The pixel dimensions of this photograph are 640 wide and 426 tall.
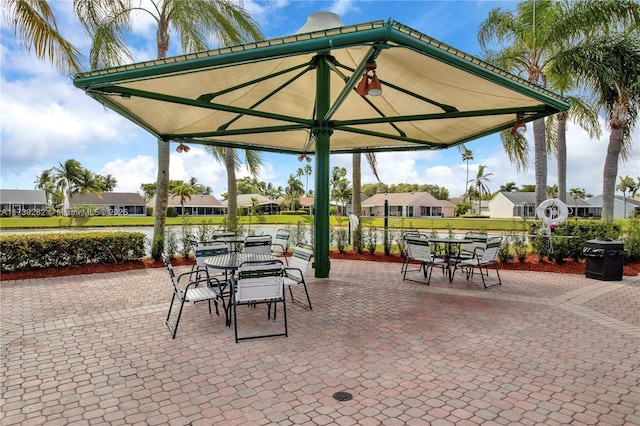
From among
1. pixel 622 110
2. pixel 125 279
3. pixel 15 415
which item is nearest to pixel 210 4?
pixel 125 279

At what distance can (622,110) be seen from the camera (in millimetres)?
12289

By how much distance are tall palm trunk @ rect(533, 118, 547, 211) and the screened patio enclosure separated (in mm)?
4293

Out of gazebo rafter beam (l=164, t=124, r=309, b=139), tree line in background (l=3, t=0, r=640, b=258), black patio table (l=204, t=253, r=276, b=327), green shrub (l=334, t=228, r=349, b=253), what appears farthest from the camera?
green shrub (l=334, t=228, r=349, b=253)

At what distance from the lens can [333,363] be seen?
3.56 meters

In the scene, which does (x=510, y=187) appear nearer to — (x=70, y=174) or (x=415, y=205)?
(x=415, y=205)

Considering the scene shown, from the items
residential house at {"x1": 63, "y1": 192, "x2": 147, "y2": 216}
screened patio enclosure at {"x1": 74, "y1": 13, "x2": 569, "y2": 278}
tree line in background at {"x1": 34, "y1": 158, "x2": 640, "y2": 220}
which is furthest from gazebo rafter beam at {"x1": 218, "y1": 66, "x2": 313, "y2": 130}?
residential house at {"x1": 63, "y1": 192, "x2": 147, "y2": 216}

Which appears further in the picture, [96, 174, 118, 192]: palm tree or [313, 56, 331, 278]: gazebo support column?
[96, 174, 118, 192]: palm tree

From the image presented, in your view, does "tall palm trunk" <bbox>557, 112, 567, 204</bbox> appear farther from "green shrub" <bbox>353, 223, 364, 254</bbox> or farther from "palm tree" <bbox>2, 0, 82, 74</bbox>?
"palm tree" <bbox>2, 0, 82, 74</bbox>

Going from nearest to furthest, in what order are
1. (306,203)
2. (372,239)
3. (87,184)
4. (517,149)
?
(372,239)
(517,149)
(87,184)
(306,203)

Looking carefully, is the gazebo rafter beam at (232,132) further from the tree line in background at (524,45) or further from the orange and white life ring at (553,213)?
the orange and white life ring at (553,213)

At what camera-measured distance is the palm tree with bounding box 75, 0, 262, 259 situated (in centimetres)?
941

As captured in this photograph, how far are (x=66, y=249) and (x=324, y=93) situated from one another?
22.9 feet

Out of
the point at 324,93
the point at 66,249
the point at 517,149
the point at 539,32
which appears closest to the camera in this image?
the point at 324,93

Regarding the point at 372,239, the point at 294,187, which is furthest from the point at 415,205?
the point at 372,239
